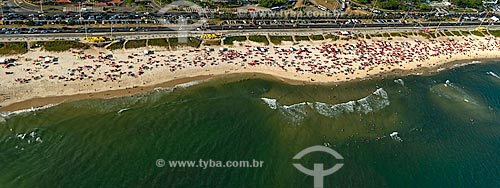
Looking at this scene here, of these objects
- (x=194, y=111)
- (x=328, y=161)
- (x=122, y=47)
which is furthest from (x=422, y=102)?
(x=122, y=47)

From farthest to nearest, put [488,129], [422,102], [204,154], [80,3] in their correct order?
1. [80,3]
2. [422,102]
3. [488,129]
4. [204,154]

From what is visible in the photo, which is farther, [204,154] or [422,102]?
[422,102]

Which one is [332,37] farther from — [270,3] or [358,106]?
[358,106]

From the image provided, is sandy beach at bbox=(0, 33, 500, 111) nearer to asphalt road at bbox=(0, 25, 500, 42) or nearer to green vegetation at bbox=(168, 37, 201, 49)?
green vegetation at bbox=(168, 37, 201, 49)

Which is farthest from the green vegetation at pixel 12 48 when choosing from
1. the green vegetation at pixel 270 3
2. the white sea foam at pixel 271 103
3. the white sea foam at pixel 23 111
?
the green vegetation at pixel 270 3

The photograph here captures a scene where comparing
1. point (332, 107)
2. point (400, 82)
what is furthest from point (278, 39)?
point (400, 82)

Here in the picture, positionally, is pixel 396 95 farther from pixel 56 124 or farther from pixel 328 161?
pixel 56 124
